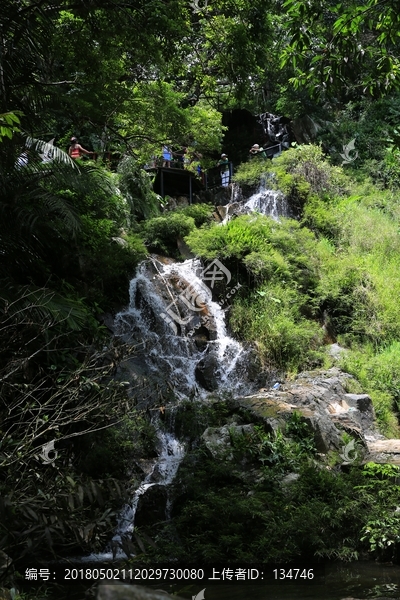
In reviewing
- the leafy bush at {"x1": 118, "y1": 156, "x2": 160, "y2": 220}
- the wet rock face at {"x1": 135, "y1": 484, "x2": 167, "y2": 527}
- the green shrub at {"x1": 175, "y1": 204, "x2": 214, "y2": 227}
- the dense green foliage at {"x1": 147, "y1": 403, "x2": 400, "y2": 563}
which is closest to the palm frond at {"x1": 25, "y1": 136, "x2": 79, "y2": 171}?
the dense green foliage at {"x1": 147, "y1": 403, "x2": 400, "y2": 563}

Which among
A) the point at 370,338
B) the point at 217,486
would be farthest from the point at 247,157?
the point at 217,486

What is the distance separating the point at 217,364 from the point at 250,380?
68 cm

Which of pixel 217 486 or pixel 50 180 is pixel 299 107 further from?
pixel 217 486

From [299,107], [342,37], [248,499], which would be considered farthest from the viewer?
[299,107]

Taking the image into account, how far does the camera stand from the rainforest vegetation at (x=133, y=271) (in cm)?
425

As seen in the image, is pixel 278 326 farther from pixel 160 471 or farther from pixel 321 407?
pixel 160 471

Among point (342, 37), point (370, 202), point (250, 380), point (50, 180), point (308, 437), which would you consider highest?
point (342, 37)

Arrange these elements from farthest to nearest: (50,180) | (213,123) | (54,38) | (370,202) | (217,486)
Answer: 1. (370,202)
2. (213,123)
3. (50,180)
4. (54,38)
5. (217,486)

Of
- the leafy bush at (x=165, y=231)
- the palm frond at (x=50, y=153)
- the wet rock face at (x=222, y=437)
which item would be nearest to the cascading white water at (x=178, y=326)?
the leafy bush at (x=165, y=231)

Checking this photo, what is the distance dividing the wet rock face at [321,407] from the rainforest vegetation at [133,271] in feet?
0.92

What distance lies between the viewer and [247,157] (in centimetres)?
2019

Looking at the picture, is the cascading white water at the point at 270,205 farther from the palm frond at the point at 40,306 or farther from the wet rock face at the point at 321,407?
the palm frond at the point at 40,306

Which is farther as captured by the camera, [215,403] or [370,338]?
[370,338]

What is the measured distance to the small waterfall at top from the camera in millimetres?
10273
